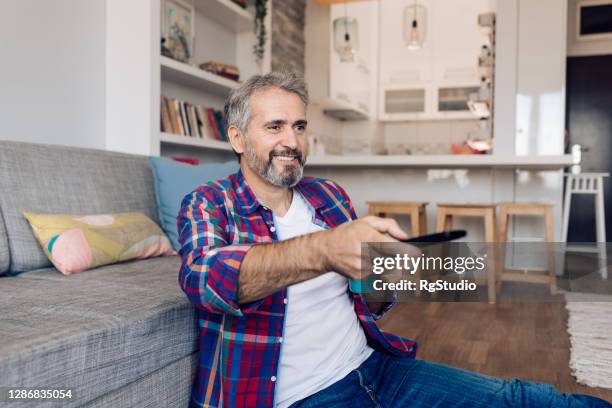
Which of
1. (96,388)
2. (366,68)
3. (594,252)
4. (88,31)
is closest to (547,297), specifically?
→ (594,252)

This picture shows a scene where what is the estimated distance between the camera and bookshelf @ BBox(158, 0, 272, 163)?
11.6 feet

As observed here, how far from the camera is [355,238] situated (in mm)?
715

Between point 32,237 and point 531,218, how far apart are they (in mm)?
3728

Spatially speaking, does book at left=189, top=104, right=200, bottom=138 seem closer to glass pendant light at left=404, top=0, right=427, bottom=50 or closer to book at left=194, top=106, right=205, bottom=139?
book at left=194, top=106, right=205, bottom=139

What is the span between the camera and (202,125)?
3.79m

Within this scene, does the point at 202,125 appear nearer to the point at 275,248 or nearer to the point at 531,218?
the point at 531,218

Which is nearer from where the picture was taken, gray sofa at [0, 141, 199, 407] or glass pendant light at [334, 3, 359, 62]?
gray sofa at [0, 141, 199, 407]

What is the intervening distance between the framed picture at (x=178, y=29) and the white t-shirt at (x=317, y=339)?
260cm

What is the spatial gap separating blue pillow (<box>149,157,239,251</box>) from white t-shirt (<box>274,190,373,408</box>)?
3.84ft

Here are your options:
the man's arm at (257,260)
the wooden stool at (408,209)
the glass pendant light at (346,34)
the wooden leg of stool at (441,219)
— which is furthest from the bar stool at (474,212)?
the man's arm at (257,260)

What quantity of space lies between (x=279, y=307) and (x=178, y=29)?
120 inches

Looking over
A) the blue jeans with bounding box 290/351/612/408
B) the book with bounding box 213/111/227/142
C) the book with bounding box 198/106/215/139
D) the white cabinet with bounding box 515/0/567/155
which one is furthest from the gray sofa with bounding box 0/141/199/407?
the white cabinet with bounding box 515/0/567/155

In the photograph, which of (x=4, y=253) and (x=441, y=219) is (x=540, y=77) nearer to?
(x=441, y=219)

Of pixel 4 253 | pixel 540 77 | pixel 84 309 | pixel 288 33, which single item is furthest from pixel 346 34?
pixel 84 309
